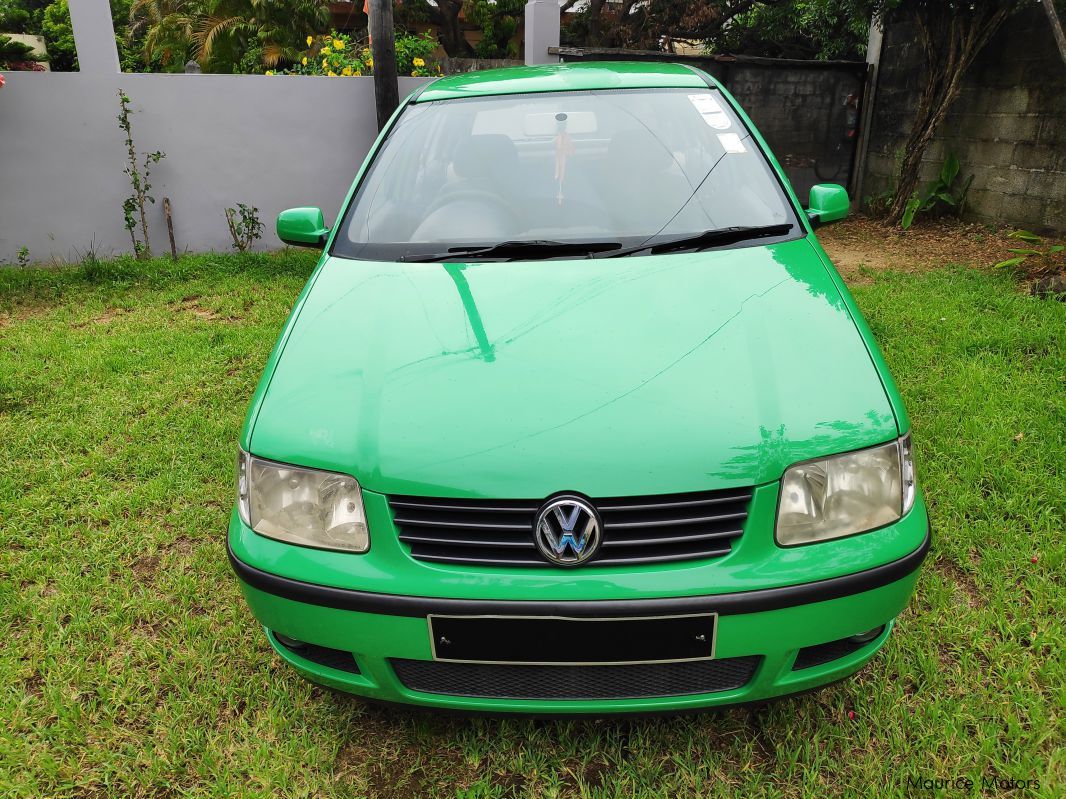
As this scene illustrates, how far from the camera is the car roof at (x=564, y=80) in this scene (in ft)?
9.04

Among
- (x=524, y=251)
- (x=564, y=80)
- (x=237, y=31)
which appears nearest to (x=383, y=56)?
(x=564, y=80)

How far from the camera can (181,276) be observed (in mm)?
5977

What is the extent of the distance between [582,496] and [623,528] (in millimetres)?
101

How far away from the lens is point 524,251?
217 centimetres

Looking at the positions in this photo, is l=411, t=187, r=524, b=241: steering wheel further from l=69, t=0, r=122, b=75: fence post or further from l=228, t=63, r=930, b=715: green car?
l=69, t=0, r=122, b=75: fence post

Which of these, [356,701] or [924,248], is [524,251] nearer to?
[356,701]

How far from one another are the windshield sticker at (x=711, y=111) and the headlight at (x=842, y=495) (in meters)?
1.45

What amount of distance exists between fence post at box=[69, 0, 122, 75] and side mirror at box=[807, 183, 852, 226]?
5902 mm

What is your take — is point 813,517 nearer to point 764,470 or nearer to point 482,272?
point 764,470

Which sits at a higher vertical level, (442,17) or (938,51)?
(442,17)

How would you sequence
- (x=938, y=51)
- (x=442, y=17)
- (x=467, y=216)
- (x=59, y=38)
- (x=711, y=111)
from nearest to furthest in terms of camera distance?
(x=467, y=216), (x=711, y=111), (x=938, y=51), (x=442, y=17), (x=59, y=38)

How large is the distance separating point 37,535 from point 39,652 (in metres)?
0.71

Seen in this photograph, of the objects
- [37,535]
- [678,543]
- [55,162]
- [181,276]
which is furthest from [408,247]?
[55,162]

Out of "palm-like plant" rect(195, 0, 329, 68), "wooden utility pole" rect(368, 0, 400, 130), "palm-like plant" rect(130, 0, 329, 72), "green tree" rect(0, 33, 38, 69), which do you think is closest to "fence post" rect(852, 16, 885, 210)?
"wooden utility pole" rect(368, 0, 400, 130)
